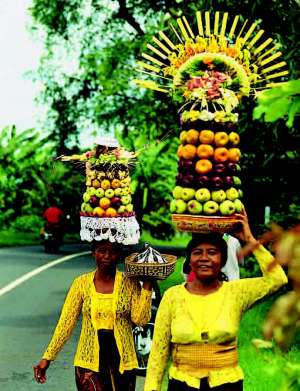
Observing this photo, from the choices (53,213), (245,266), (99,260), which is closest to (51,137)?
(53,213)

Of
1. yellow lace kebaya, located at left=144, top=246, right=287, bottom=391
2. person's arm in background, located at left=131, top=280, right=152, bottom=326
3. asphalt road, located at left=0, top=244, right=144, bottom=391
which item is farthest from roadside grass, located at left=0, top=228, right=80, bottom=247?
yellow lace kebaya, located at left=144, top=246, right=287, bottom=391

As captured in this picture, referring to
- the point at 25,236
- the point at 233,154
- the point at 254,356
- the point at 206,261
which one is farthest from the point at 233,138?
the point at 25,236

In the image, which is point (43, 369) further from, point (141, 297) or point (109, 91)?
point (109, 91)

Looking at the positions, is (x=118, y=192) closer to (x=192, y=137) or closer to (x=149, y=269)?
(x=149, y=269)

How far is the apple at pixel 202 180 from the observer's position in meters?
4.44

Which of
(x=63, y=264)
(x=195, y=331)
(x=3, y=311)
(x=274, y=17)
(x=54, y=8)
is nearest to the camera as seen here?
(x=195, y=331)

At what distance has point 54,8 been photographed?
111ft

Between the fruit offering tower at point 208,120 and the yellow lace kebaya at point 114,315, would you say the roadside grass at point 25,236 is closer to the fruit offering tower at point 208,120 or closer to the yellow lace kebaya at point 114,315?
the yellow lace kebaya at point 114,315

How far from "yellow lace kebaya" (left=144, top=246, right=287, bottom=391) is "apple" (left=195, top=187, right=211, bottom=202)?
0.36 meters

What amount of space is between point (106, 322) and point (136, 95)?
25847 millimetres

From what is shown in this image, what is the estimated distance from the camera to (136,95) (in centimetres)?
3102

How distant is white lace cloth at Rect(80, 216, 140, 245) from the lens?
5.65m

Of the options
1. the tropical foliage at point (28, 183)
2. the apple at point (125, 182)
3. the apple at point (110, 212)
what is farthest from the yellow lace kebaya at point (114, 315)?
the tropical foliage at point (28, 183)

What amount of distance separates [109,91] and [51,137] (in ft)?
23.6
